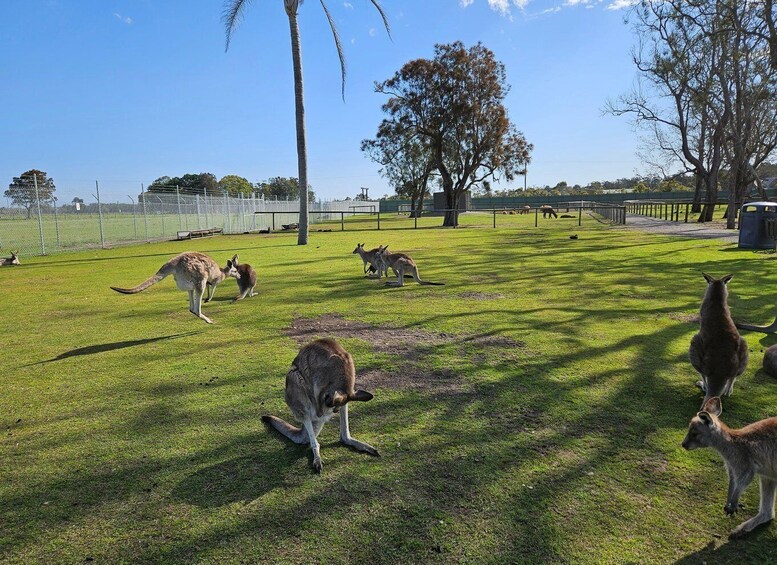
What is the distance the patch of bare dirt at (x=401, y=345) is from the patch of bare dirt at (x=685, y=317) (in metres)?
2.56

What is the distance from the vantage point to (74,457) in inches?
125

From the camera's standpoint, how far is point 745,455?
8.02 feet

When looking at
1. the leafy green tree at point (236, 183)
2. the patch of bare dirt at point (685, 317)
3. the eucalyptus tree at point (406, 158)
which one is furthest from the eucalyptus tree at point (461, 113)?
the leafy green tree at point (236, 183)

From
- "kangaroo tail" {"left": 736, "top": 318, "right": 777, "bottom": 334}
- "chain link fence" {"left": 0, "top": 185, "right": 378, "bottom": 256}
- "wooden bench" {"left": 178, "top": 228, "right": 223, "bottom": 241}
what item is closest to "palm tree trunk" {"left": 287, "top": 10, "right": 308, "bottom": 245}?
"chain link fence" {"left": 0, "top": 185, "right": 378, "bottom": 256}

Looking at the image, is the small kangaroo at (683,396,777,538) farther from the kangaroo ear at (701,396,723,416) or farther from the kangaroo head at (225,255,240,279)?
the kangaroo head at (225,255,240,279)

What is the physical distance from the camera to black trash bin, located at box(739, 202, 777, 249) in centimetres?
1420

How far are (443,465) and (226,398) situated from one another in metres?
2.09

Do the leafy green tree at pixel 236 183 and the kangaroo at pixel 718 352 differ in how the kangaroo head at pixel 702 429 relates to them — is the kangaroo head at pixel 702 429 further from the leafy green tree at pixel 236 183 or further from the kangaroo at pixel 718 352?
the leafy green tree at pixel 236 183

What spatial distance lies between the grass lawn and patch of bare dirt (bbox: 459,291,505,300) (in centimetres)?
72

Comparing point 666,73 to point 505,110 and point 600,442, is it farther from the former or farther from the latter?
point 600,442

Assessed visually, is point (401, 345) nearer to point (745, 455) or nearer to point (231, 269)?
point (745, 455)

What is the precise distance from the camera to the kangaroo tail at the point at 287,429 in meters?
3.30

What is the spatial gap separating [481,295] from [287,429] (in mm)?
5697

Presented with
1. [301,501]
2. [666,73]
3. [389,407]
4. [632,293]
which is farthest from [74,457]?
[666,73]
